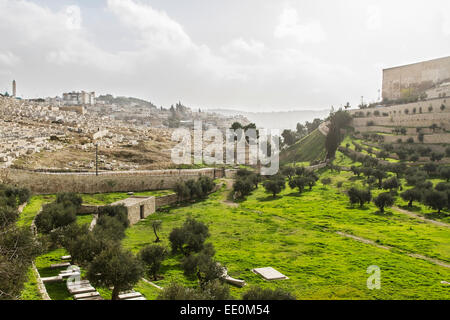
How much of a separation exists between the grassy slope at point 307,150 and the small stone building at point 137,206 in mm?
32798

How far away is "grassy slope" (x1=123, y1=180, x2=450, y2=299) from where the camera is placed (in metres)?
14.6

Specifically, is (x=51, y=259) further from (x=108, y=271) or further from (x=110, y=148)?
(x=110, y=148)

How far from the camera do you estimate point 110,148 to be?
41.4 m

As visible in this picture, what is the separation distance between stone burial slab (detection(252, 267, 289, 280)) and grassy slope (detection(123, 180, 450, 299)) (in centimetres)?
33

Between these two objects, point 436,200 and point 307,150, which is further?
point 307,150

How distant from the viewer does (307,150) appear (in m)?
61.8

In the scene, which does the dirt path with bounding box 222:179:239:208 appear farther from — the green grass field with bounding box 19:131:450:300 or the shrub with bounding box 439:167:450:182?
the shrub with bounding box 439:167:450:182

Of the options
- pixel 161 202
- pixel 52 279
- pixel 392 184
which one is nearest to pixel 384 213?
pixel 392 184

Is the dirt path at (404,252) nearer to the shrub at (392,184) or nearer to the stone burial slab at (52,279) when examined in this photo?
the shrub at (392,184)

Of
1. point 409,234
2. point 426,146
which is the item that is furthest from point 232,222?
point 426,146

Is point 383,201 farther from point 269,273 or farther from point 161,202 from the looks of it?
point 161,202

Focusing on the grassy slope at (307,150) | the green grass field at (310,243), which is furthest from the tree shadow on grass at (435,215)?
the grassy slope at (307,150)

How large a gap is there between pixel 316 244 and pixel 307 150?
42.9 metres

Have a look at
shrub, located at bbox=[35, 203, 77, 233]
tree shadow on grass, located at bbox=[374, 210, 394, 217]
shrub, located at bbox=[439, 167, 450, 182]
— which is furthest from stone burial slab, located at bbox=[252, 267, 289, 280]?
shrub, located at bbox=[439, 167, 450, 182]
